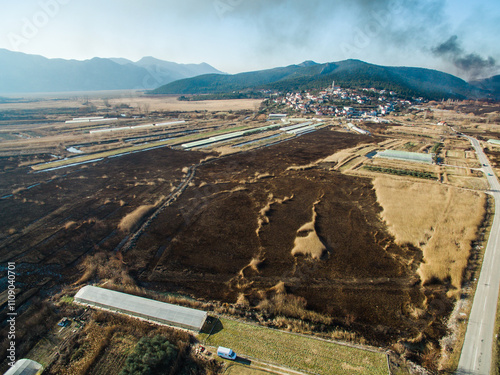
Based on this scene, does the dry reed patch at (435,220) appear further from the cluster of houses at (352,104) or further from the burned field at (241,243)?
the cluster of houses at (352,104)

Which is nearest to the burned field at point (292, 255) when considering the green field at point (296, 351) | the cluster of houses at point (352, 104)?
the green field at point (296, 351)

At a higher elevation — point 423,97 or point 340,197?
point 423,97

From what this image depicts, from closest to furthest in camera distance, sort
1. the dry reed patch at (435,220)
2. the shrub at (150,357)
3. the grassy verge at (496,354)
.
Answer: the shrub at (150,357) < the grassy verge at (496,354) < the dry reed patch at (435,220)

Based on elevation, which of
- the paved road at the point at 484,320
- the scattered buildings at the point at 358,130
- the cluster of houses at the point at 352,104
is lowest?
the paved road at the point at 484,320

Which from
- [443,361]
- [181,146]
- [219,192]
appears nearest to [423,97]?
[181,146]

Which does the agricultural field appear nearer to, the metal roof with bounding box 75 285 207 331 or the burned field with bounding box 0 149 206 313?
the burned field with bounding box 0 149 206 313

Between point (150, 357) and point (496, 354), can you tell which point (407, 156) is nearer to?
point (496, 354)

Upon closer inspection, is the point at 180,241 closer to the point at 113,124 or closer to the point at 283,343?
the point at 283,343
